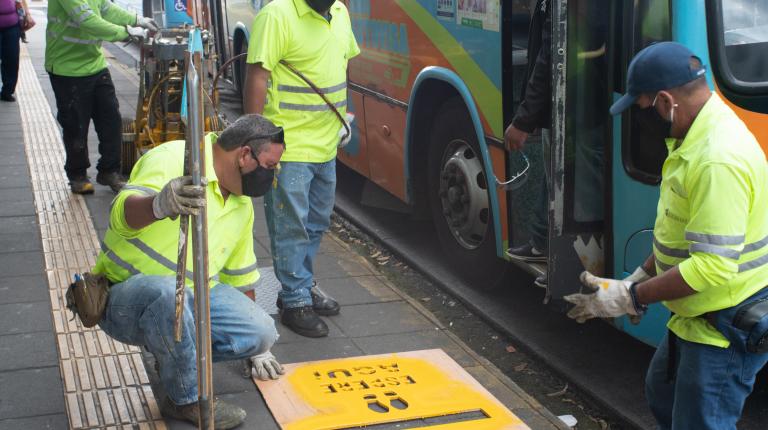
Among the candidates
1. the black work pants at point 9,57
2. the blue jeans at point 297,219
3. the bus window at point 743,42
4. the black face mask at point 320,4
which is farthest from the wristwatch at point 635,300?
the black work pants at point 9,57

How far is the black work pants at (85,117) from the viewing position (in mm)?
7730

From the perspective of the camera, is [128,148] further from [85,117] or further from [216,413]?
[216,413]

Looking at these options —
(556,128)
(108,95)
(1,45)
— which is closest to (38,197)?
(108,95)

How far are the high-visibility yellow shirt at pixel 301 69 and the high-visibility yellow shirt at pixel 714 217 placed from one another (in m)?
2.27

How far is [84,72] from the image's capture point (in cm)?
770

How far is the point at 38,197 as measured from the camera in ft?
26.4

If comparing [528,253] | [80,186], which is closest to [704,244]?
[528,253]

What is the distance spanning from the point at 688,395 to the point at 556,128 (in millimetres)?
1561

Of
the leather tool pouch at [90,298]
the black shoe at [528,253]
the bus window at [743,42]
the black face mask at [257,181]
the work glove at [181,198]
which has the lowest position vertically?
the black shoe at [528,253]

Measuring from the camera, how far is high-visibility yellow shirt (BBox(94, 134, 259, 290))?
4027 millimetres

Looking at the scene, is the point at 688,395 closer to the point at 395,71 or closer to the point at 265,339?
the point at 265,339

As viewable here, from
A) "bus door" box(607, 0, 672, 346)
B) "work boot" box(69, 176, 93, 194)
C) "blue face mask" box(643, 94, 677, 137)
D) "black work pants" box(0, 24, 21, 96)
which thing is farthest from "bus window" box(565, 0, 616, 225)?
"black work pants" box(0, 24, 21, 96)

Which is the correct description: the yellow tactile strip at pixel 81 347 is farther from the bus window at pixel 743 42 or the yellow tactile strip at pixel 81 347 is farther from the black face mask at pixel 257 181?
the bus window at pixel 743 42

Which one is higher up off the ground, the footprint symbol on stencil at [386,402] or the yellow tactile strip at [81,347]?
the yellow tactile strip at [81,347]
